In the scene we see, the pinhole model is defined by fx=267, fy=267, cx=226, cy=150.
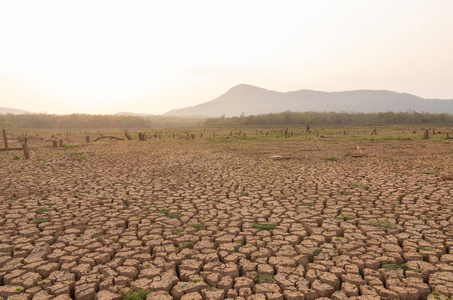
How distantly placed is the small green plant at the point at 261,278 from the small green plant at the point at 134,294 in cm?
145

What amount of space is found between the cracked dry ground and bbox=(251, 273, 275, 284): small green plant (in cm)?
2

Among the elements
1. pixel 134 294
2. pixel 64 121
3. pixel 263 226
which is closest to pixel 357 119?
pixel 263 226

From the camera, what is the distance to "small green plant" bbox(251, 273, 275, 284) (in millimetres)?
3703

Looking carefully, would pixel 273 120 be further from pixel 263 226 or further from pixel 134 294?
pixel 134 294

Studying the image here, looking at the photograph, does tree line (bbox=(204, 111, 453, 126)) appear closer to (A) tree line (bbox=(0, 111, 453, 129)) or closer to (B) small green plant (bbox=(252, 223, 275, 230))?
(A) tree line (bbox=(0, 111, 453, 129))

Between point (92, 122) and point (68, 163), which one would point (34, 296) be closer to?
point (68, 163)

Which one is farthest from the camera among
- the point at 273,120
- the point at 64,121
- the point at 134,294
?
the point at 64,121

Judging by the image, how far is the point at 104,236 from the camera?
5090mm

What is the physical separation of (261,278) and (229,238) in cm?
129

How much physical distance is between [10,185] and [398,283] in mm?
11025

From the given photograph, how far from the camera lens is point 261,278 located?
375cm

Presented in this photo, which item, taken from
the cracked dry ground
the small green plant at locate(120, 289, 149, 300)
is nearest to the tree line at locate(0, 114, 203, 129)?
the cracked dry ground

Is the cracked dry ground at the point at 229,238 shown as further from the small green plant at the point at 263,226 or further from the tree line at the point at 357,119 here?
the tree line at the point at 357,119

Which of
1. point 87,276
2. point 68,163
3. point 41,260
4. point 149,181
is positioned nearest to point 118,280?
point 87,276
